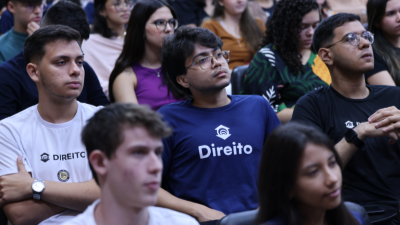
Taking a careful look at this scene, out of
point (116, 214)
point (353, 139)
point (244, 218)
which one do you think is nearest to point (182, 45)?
point (353, 139)

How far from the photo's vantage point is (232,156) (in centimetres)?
219

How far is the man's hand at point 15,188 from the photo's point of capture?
199 centimetres

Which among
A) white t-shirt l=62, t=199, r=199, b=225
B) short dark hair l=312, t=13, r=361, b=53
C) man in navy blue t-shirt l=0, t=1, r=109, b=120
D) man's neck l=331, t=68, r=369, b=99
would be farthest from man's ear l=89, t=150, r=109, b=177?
short dark hair l=312, t=13, r=361, b=53

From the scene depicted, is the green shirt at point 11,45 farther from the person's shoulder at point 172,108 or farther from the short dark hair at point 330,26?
the short dark hair at point 330,26

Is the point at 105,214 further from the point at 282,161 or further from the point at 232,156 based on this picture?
the point at 232,156

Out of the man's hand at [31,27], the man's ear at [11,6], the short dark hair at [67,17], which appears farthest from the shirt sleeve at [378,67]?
the man's ear at [11,6]

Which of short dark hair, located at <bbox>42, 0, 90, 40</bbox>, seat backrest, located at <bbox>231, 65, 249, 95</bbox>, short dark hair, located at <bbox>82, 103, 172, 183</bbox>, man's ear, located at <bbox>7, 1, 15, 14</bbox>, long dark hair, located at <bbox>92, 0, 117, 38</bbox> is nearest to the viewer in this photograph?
short dark hair, located at <bbox>82, 103, 172, 183</bbox>

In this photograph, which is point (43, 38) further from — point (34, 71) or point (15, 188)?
point (15, 188)

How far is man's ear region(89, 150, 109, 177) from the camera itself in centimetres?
136

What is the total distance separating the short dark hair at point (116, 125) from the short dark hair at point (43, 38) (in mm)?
1022

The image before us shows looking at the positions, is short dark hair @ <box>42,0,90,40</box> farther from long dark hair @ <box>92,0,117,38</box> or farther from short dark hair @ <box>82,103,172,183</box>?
short dark hair @ <box>82,103,172,183</box>

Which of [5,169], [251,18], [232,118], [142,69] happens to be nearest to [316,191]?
[232,118]

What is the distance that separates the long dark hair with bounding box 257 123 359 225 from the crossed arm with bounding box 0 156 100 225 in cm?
84

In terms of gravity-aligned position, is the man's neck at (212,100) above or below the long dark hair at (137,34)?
below
